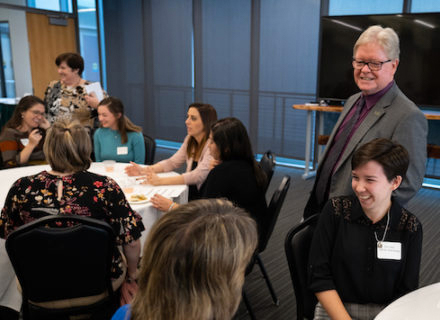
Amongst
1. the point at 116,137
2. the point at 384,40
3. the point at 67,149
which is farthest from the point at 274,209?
the point at 116,137

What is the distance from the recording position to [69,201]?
5.58 feet

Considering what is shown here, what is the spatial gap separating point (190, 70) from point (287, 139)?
220 cm

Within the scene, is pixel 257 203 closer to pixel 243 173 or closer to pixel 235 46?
pixel 243 173

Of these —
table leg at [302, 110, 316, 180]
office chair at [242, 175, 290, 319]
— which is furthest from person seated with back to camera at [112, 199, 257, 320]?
table leg at [302, 110, 316, 180]

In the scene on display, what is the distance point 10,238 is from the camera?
1.48 meters

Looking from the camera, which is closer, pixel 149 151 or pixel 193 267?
pixel 193 267

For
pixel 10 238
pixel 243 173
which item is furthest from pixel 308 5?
pixel 10 238

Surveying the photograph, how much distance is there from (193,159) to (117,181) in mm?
645

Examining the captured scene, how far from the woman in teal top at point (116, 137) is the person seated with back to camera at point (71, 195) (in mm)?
1408

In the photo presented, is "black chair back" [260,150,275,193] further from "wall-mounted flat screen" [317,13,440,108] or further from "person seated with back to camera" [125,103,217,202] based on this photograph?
"wall-mounted flat screen" [317,13,440,108]

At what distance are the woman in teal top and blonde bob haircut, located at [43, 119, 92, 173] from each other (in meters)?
1.48

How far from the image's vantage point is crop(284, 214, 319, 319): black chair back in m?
1.58

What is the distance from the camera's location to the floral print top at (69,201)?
5.57 ft

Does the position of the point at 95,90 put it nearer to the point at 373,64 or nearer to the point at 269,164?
the point at 269,164
